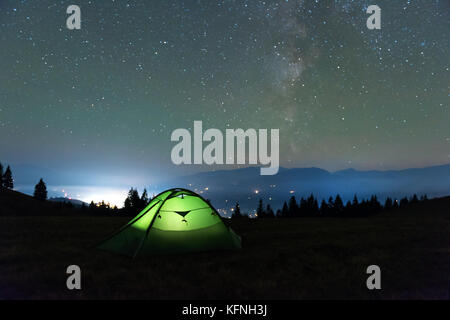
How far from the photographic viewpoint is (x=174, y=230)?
8117mm

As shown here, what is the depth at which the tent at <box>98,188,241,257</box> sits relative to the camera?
7785mm

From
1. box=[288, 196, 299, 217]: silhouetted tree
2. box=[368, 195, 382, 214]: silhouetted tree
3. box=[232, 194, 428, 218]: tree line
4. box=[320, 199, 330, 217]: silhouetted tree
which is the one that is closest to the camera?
box=[288, 196, 299, 217]: silhouetted tree

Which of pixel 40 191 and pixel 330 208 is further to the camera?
pixel 330 208

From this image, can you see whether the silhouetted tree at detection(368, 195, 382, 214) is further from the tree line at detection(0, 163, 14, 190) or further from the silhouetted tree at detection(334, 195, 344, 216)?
the tree line at detection(0, 163, 14, 190)

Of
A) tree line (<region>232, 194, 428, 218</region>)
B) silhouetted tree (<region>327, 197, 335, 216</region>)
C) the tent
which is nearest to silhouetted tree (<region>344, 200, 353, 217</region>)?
tree line (<region>232, 194, 428, 218</region>)

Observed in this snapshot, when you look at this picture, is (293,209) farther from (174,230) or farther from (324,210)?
(174,230)

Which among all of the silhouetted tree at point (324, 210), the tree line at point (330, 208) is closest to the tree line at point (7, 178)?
the tree line at point (330, 208)

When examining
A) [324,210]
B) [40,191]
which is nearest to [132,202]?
[40,191]

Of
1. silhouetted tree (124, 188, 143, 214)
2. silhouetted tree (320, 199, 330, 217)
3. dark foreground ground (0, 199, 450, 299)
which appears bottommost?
silhouetted tree (320, 199, 330, 217)
